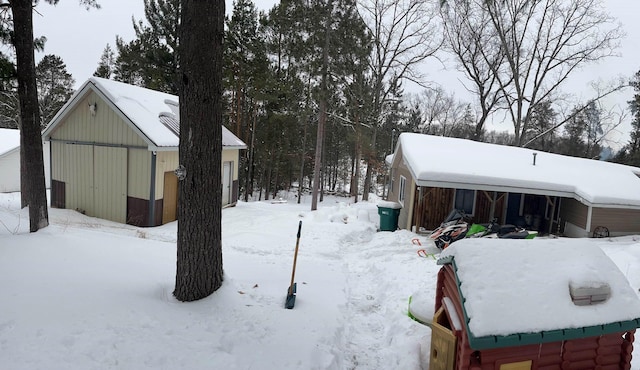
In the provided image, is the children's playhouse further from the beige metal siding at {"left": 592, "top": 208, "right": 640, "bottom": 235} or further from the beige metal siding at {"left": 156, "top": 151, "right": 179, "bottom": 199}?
the beige metal siding at {"left": 156, "top": 151, "right": 179, "bottom": 199}

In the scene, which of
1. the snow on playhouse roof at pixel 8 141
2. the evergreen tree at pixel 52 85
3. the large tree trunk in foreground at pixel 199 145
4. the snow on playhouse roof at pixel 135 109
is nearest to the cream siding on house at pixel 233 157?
the snow on playhouse roof at pixel 135 109

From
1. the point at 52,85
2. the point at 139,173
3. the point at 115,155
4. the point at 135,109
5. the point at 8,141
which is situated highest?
the point at 52,85

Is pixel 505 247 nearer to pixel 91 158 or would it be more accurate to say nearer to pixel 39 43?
pixel 39 43

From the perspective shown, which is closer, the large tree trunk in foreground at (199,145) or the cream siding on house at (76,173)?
the large tree trunk in foreground at (199,145)

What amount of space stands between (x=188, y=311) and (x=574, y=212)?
12025mm

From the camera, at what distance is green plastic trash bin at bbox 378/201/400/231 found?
12.9 m

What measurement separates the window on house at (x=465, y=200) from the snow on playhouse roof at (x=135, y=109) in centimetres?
934

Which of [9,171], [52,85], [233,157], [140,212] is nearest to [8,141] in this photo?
[9,171]

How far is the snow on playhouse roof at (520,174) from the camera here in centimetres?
1101

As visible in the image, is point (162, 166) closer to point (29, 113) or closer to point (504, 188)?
point (29, 113)

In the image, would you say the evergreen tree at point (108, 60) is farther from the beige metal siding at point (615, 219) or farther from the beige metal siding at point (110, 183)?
the beige metal siding at point (615, 219)

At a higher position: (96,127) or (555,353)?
(96,127)

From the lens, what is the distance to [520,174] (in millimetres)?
11812

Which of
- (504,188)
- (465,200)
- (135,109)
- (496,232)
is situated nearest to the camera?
(496,232)
